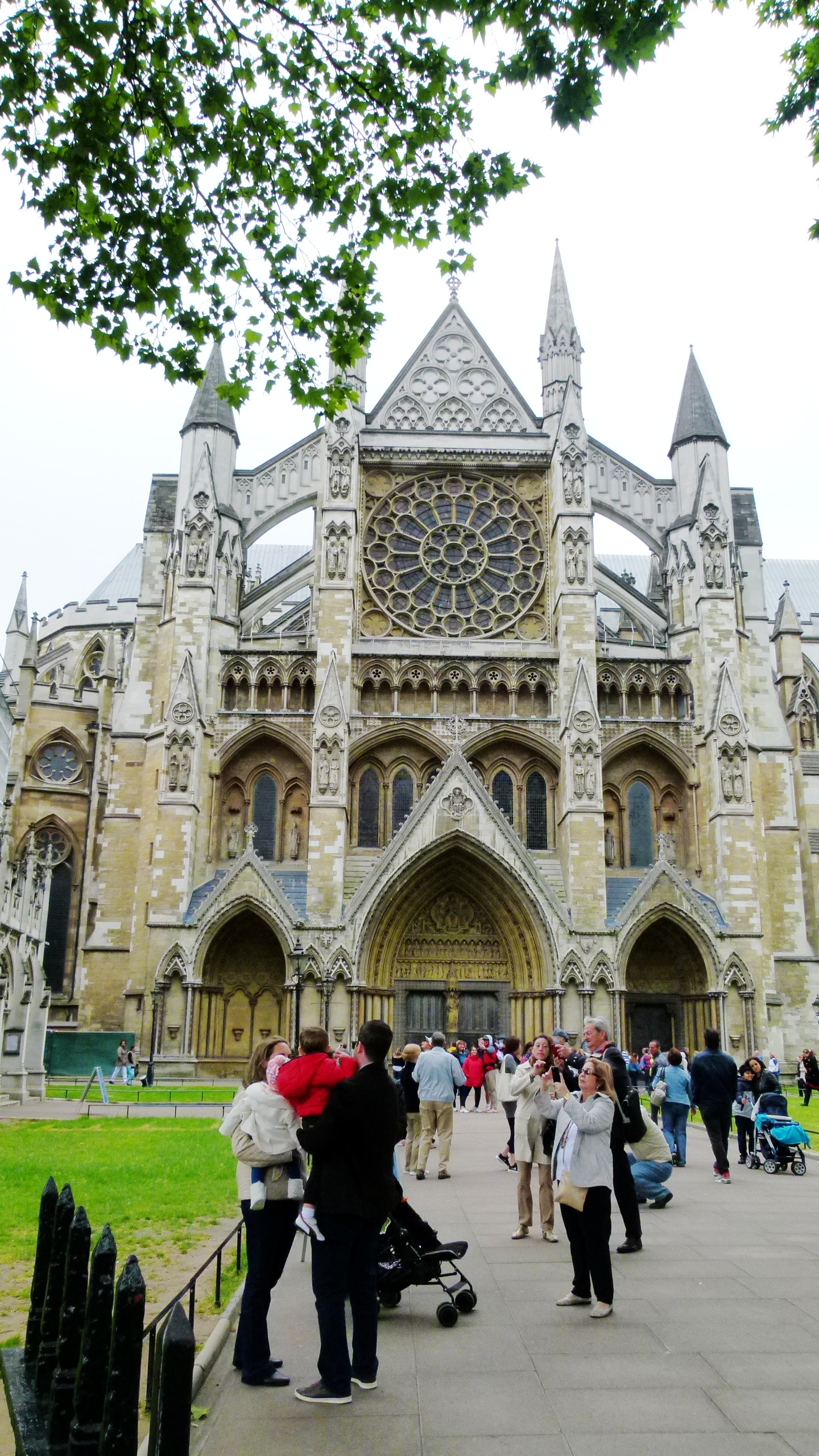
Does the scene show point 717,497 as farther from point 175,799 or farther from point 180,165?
point 180,165

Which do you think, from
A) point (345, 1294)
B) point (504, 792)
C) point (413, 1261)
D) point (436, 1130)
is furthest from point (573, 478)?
point (345, 1294)

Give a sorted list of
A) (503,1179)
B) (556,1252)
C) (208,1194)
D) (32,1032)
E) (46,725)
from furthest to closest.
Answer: (46,725) < (32,1032) < (503,1179) < (208,1194) < (556,1252)

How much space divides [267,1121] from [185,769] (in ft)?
80.3

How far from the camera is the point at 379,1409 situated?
17.7 ft

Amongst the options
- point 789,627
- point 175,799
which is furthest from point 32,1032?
point 789,627

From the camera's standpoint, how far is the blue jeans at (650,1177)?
36.1 feet

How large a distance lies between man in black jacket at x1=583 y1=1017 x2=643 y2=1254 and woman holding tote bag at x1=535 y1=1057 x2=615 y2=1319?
608 millimetres

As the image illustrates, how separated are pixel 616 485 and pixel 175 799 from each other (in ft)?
54.1

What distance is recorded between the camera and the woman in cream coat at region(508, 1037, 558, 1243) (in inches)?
380

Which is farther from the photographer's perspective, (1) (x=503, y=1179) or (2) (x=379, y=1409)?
(1) (x=503, y=1179)

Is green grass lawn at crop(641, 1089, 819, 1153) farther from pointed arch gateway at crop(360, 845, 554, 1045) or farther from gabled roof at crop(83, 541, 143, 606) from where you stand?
gabled roof at crop(83, 541, 143, 606)

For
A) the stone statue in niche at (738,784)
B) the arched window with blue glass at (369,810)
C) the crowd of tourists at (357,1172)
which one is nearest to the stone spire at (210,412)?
the arched window with blue glass at (369,810)

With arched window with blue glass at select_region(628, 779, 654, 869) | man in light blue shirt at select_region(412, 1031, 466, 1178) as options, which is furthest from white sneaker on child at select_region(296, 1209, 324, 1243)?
arched window with blue glass at select_region(628, 779, 654, 869)

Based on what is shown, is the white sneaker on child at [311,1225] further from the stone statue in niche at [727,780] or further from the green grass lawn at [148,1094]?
the stone statue in niche at [727,780]
